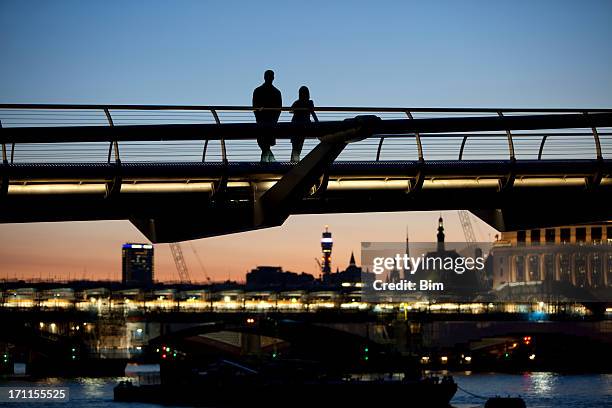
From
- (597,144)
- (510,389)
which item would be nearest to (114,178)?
(597,144)

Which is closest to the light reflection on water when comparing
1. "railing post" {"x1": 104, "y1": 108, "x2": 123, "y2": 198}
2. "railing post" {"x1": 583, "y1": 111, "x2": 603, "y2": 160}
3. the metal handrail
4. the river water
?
the river water

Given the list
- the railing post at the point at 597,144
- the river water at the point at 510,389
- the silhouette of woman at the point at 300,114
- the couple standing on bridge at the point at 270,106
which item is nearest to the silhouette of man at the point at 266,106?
the couple standing on bridge at the point at 270,106

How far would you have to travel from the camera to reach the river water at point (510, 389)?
327 ft

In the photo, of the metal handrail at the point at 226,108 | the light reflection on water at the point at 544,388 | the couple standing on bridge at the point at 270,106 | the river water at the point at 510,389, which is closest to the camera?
the metal handrail at the point at 226,108

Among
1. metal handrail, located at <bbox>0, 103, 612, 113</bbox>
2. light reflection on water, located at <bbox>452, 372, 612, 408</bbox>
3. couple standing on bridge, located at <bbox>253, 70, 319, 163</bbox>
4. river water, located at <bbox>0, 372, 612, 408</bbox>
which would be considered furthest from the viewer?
light reflection on water, located at <bbox>452, 372, 612, 408</bbox>

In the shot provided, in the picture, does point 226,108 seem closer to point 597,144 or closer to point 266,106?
point 266,106

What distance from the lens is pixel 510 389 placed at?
393 feet

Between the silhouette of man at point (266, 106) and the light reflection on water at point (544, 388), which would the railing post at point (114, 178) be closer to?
the silhouette of man at point (266, 106)

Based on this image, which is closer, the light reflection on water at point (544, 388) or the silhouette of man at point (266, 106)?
the silhouette of man at point (266, 106)

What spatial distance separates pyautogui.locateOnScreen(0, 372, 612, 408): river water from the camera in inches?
3925

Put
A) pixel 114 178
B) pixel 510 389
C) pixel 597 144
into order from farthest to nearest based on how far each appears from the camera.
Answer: pixel 510 389, pixel 597 144, pixel 114 178

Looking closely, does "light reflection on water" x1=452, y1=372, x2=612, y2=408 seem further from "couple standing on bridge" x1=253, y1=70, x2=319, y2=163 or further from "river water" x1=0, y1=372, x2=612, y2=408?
"couple standing on bridge" x1=253, y1=70, x2=319, y2=163

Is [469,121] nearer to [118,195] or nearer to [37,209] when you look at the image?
[118,195]

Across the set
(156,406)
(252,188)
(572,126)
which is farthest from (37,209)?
(156,406)
